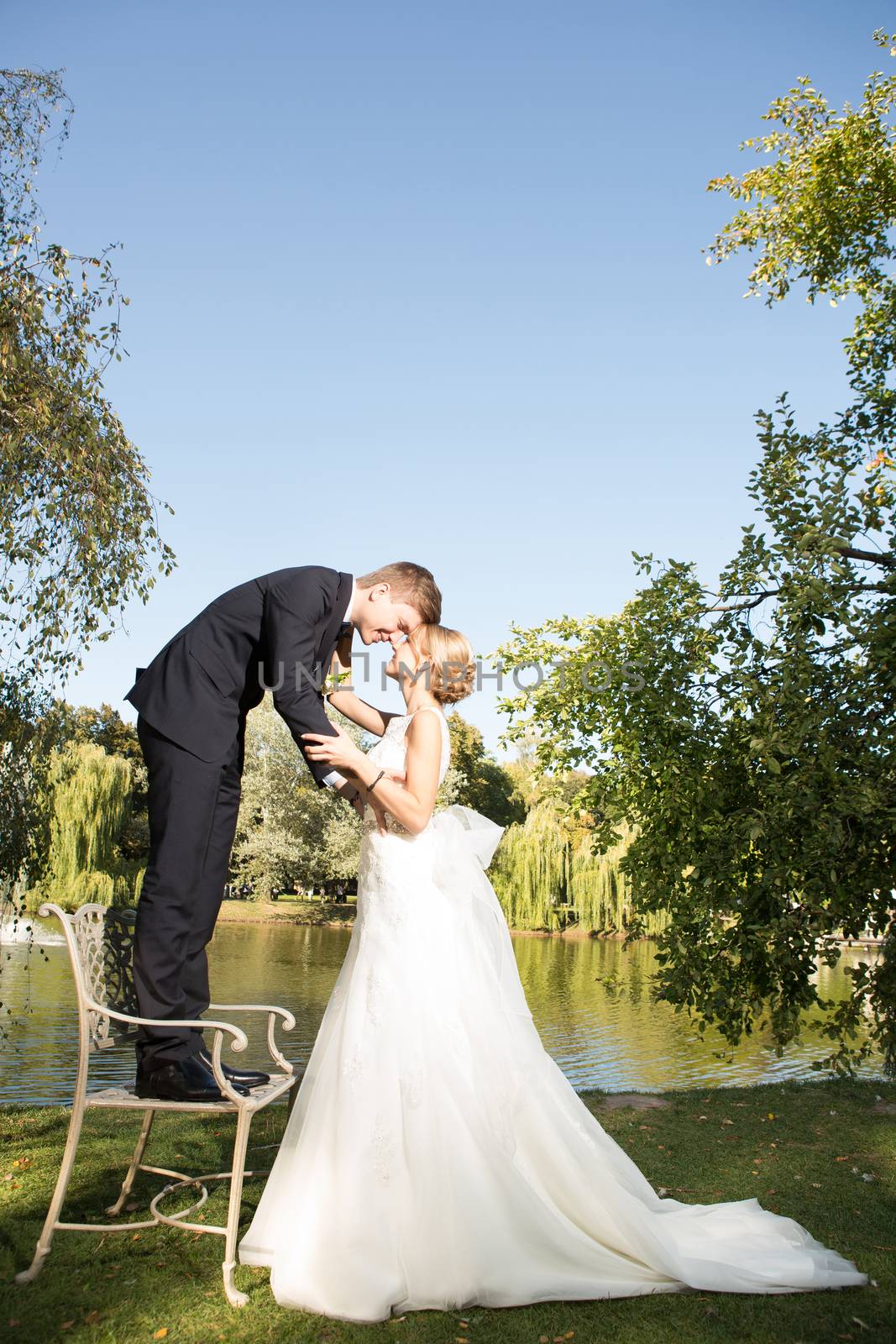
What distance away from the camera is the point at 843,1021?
18.7 feet

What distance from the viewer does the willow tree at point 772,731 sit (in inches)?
223

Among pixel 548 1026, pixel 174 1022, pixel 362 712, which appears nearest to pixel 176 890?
pixel 174 1022

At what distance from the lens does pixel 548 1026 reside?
1290 cm

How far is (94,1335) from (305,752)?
168cm

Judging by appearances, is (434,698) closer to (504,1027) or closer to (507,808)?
(504,1027)

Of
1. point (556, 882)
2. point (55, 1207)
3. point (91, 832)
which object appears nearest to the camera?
point (55, 1207)

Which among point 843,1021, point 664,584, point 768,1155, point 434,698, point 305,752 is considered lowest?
point 768,1155

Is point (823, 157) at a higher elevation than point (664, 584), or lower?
higher

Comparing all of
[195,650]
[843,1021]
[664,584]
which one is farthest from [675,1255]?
[664,584]

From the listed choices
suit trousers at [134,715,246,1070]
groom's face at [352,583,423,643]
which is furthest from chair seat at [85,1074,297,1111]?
groom's face at [352,583,423,643]

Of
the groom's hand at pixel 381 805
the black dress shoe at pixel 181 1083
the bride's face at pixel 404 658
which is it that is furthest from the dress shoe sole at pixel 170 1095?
the bride's face at pixel 404 658

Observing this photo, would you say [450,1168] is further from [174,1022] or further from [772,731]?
[772,731]

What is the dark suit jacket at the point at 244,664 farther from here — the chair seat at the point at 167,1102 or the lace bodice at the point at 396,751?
the chair seat at the point at 167,1102

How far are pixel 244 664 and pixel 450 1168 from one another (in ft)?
5.72
